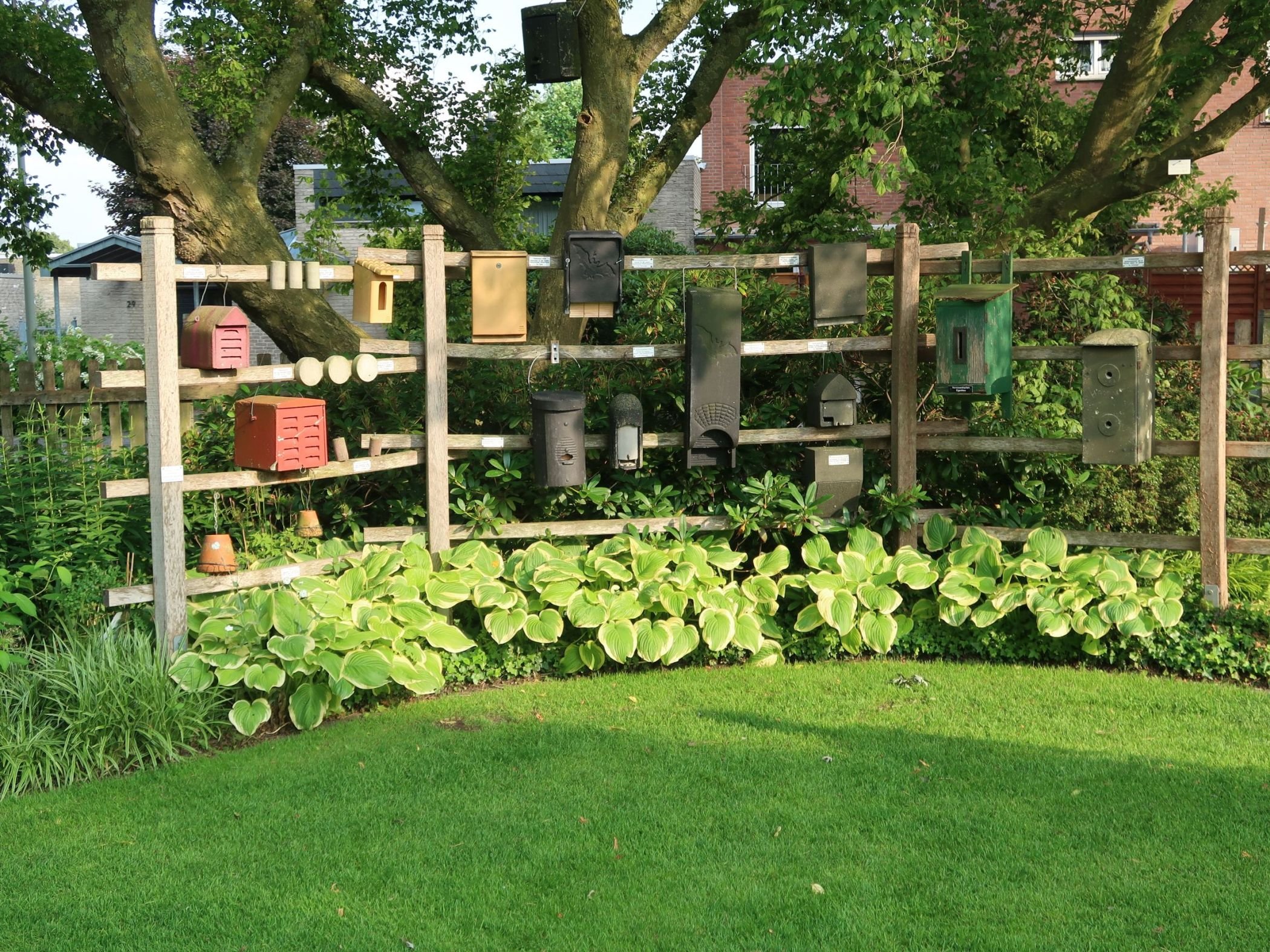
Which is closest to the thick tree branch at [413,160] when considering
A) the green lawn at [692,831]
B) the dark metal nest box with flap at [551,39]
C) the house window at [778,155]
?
the dark metal nest box with flap at [551,39]

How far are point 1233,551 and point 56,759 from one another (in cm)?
608

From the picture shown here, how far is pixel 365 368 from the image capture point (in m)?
6.46

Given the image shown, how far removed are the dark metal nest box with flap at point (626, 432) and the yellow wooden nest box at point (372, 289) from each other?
1.36 meters

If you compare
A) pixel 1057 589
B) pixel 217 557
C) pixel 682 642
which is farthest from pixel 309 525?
pixel 1057 589

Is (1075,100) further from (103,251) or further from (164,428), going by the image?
(103,251)

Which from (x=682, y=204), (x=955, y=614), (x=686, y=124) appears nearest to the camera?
(x=955, y=614)

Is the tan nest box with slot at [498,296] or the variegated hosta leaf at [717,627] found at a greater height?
the tan nest box with slot at [498,296]

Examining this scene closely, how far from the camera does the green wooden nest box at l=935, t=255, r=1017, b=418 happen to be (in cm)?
678

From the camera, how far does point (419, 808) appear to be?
15.8 ft

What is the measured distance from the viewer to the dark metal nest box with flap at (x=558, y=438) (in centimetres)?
690

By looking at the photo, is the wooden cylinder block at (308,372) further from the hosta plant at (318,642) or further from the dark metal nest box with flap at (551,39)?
the dark metal nest box with flap at (551,39)

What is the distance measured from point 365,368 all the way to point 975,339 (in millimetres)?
3258

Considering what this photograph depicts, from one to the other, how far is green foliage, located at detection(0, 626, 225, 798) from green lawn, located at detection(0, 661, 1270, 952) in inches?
7.1

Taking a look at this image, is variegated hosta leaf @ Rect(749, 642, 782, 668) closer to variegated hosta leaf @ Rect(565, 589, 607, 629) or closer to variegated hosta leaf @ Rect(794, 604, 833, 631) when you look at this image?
variegated hosta leaf @ Rect(794, 604, 833, 631)
